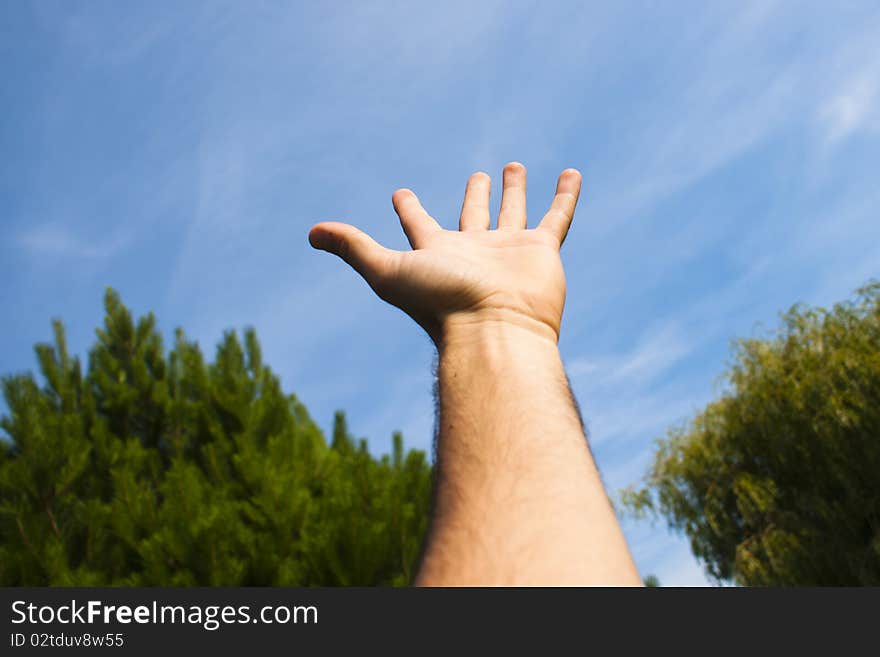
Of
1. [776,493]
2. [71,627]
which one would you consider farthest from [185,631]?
[776,493]

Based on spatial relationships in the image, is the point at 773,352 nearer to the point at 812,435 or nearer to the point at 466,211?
the point at 812,435

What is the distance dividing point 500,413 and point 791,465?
9140 millimetres

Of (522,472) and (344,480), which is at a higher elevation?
(344,480)

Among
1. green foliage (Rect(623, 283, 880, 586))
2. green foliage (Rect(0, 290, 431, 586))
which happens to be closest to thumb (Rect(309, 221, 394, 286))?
green foliage (Rect(0, 290, 431, 586))

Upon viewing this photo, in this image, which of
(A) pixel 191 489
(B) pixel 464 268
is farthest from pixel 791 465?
(B) pixel 464 268

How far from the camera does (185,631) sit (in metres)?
1.45

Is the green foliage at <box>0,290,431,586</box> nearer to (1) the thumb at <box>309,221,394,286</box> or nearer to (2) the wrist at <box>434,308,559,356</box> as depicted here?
(1) the thumb at <box>309,221,394,286</box>

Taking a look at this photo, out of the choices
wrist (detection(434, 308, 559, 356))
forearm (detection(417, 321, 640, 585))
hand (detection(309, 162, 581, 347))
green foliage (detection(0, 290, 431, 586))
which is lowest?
forearm (detection(417, 321, 640, 585))

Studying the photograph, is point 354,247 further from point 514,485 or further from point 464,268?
point 514,485

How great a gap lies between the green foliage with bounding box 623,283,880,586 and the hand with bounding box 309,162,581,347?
753 cm

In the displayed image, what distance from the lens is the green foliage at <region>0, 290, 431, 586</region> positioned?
16.5 feet

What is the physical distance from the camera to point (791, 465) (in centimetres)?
899

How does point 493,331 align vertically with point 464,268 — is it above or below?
below

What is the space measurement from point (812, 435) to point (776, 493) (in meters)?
0.89
